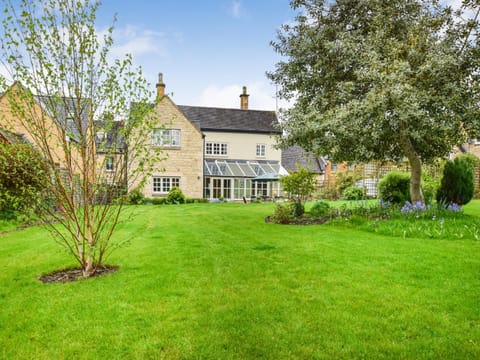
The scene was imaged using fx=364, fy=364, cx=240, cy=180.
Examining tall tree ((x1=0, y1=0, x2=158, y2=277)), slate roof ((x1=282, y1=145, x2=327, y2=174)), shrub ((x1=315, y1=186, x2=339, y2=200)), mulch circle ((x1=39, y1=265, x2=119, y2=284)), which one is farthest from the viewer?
slate roof ((x1=282, y1=145, x2=327, y2=174))

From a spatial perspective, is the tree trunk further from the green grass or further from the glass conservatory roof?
the glass conservatory roof

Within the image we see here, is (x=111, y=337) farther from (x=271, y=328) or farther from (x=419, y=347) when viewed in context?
(x=419, y=347)

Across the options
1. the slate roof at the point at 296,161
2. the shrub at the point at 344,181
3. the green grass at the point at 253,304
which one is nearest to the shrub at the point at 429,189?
the green grass at the point at 253,304

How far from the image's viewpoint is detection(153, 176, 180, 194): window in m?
30.3

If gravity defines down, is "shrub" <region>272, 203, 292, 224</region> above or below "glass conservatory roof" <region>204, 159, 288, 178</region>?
below

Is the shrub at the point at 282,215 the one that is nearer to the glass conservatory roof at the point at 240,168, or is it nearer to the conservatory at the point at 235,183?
the conservatory at the point at 235,183

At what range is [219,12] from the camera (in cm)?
1168

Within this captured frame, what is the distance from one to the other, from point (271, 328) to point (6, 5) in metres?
5.93

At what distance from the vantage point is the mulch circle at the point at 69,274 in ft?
19.7

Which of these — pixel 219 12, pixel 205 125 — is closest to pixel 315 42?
pixel 219 12

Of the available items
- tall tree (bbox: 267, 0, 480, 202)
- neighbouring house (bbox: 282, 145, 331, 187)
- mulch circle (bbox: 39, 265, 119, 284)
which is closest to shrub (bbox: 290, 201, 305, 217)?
tall tree (bbox: 267, 0, 480, 202)

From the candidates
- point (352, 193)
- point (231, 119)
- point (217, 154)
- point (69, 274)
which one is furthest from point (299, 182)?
point (231, 119)

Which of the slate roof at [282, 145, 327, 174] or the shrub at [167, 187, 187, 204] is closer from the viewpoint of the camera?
the shrub at [167, 187, 187, 204]

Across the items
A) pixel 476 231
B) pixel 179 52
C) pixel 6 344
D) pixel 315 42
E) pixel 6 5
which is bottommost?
pixel 6 344
